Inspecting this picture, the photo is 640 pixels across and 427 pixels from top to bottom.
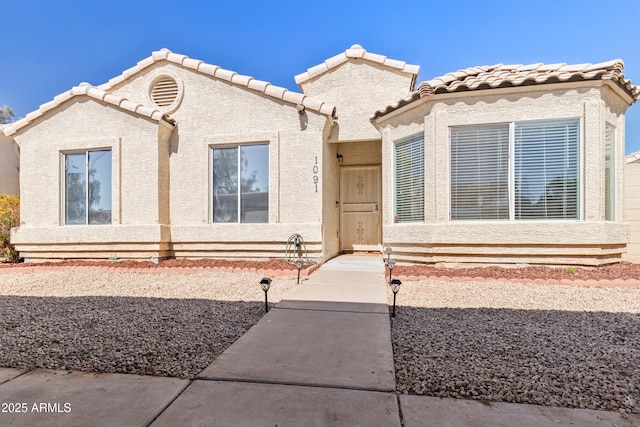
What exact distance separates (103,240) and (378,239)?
7.99 meters

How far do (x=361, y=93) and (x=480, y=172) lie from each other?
4.09 meters

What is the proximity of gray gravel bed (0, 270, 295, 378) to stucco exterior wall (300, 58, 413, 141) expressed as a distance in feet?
16.1

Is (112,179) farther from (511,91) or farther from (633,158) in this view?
(633,158)

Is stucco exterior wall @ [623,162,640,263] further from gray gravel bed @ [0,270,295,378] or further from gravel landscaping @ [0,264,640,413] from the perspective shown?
gray gravel bed @ [0,270,295,378]

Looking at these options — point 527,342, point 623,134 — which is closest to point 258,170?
point 527,342

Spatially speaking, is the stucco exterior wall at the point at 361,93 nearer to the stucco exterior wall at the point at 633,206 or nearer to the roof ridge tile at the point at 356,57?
the roof ridge tile at the point at 356,57

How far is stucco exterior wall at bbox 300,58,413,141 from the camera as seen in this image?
915cm

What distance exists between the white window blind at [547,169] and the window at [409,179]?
6.70 feet

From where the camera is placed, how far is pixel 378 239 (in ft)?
33.5

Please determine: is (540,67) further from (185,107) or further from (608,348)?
(185,107)

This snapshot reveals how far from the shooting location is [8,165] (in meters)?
14.1

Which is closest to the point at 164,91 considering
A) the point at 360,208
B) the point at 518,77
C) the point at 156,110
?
the point at 156,110

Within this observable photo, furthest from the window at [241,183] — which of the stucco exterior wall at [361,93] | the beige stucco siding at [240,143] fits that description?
the stucco exterior wall at [361,93]

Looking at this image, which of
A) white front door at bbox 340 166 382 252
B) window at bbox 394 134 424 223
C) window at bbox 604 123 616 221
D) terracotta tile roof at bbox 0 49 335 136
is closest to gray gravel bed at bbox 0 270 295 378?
window at bbox 394 134 424 223
